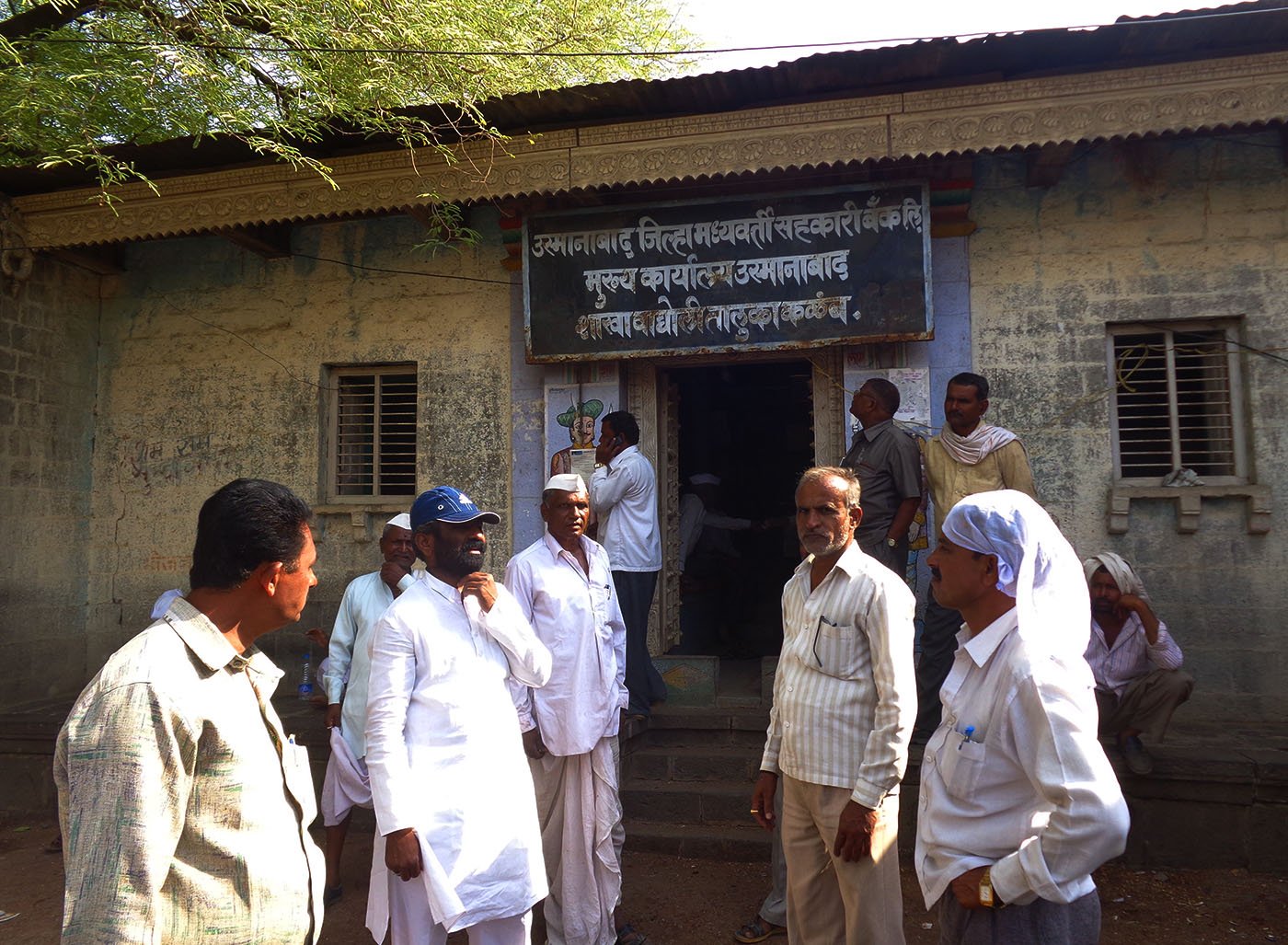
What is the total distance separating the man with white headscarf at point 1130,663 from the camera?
4.58 m

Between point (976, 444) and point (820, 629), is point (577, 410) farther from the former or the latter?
point (820, 629)

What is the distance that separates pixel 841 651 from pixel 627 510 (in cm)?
275

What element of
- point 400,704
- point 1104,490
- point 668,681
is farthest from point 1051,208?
point 400,704

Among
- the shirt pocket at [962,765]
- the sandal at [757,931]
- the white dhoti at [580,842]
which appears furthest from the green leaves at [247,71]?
the shirt pocket at [962,765]

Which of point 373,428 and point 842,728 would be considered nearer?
point 842,728

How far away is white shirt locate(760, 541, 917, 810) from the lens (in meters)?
2.68

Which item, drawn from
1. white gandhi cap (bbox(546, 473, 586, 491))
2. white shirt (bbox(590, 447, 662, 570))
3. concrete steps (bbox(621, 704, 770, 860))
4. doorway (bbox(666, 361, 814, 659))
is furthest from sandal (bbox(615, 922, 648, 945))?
doorway (bbox(666, 361, 814, 659))

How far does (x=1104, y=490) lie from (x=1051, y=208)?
194cm

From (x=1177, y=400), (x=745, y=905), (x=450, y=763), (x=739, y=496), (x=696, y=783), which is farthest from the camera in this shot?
(x=739, y=496)

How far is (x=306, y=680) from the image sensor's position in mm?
6883

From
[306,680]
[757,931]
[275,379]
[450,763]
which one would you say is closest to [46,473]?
[275,379]

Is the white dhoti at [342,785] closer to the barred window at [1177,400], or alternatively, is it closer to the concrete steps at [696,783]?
the concrete steps at [696,783]

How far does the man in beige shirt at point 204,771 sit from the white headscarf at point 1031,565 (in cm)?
145

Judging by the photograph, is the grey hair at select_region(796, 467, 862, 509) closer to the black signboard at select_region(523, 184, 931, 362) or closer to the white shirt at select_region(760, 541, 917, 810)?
the white shirt at select_region(760, 541, 917, 810)
